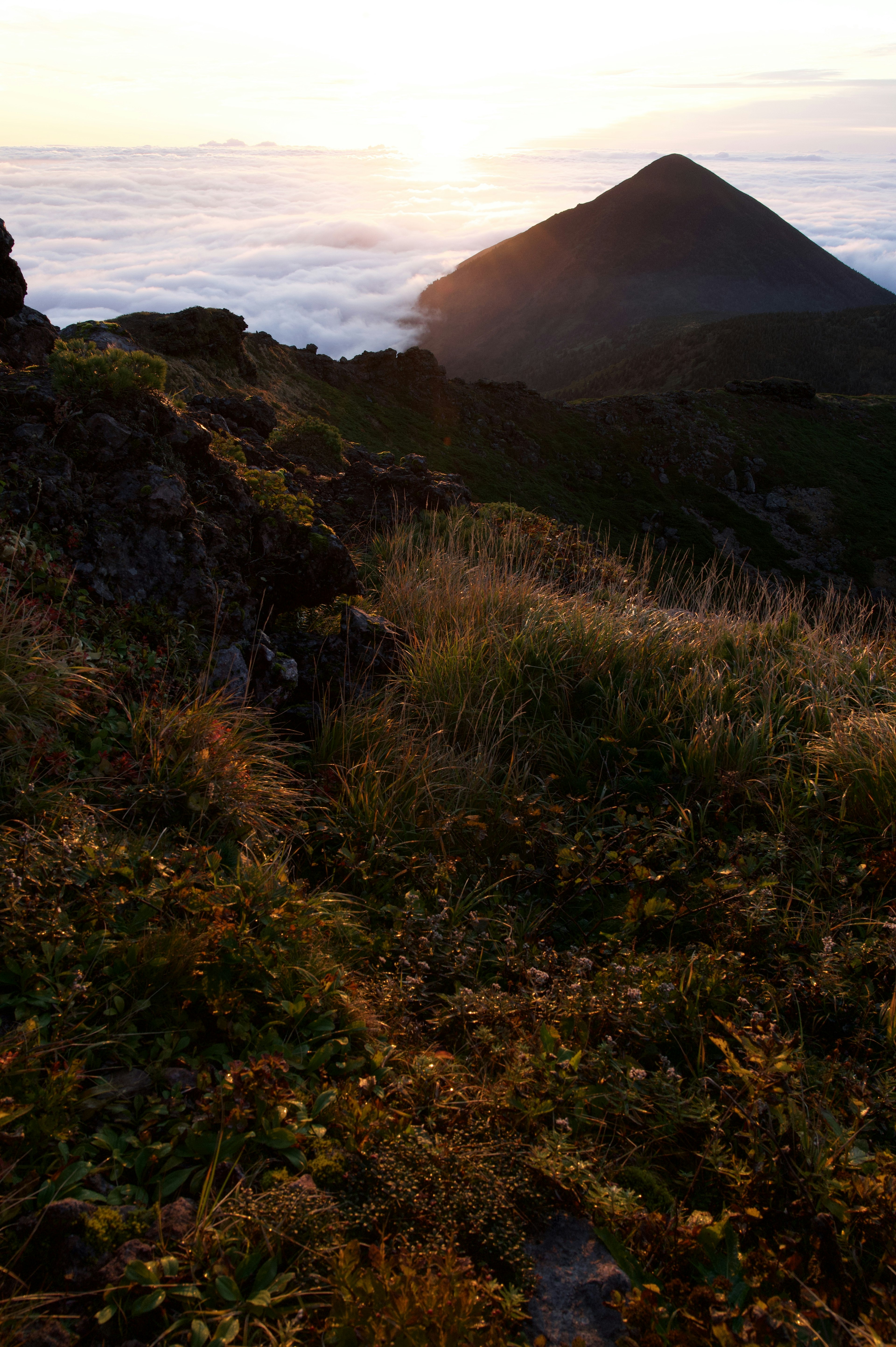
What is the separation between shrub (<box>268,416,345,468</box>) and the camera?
11.4 meters

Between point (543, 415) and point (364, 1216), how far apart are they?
5161cm

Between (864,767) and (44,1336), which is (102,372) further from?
(864,767)

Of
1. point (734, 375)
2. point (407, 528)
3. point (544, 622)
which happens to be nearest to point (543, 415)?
point (407, 528)

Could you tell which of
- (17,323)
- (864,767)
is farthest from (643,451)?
(864,767)

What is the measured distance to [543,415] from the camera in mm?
49375

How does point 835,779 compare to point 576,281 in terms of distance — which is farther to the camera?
point 576,281

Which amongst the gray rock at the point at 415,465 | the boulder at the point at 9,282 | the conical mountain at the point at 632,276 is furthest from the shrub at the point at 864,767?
the conical mountain at the point at 632,276

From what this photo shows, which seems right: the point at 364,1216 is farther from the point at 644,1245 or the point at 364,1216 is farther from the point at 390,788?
the point at 390,788

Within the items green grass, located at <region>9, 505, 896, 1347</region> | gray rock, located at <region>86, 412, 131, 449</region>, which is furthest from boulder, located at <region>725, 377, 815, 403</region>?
gray rock, located at <region>86, 412, 131, 449</region>

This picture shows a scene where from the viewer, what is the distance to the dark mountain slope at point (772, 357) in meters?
94.6

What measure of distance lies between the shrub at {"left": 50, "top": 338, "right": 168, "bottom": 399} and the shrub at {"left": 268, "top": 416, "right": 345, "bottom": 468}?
611 cm

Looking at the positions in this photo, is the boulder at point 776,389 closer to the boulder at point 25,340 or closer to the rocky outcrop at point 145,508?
the boulder at point 25,340

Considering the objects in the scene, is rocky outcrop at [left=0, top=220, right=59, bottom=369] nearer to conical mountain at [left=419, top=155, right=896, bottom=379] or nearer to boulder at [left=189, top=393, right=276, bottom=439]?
boulder at [left=189, top=393, right=276, bottom=439]

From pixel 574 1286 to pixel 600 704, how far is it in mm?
3653
